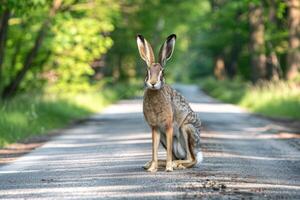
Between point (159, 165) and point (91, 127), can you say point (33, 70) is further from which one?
point (159, 165)

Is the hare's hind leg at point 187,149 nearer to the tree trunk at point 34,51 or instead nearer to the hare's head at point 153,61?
the hare's head at point 153,61

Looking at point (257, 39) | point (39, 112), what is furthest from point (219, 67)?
point (39, 112)

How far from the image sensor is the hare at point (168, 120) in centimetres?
1121

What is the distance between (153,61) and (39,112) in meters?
13.3

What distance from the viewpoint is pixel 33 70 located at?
1316 inches

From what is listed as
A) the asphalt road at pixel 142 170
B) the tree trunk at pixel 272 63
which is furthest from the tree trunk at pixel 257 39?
the asphalt road at pixel 142 170

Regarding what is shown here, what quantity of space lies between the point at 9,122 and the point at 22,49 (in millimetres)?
12726

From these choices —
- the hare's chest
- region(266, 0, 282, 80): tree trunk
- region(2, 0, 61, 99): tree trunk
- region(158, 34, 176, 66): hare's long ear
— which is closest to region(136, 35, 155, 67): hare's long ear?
region(158, 34, 176, 66): hare's long ear

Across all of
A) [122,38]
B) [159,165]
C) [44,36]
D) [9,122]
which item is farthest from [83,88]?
[159,165]

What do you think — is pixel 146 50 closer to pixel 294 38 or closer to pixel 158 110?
pixel 158 110

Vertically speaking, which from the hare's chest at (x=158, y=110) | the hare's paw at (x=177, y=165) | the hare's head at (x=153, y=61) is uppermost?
the hare's head at (x=153, y=61)

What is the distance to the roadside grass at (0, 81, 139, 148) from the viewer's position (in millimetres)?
19339

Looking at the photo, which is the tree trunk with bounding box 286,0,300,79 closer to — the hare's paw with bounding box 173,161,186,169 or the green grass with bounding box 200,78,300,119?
the green grass with bounding box 200,78,300,119

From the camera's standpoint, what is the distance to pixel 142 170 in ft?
39.0
